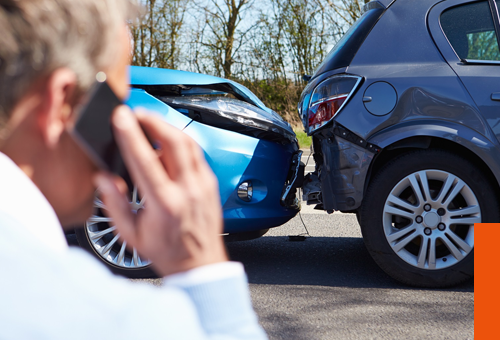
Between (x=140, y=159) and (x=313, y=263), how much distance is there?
3390 mm

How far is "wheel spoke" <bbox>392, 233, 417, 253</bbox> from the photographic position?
3.16 metres

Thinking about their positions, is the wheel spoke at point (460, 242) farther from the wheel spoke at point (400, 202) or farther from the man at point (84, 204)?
the man at point (84, 204)

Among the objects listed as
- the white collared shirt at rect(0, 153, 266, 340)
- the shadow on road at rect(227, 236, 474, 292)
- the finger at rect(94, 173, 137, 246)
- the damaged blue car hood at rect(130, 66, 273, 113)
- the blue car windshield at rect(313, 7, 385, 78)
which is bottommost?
the shadow on road at rect(227, 236, 474, 292)

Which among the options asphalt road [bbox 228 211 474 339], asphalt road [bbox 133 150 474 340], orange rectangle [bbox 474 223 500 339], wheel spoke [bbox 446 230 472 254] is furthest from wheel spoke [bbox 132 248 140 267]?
orange rectangle [bbox 474 223 500 339]

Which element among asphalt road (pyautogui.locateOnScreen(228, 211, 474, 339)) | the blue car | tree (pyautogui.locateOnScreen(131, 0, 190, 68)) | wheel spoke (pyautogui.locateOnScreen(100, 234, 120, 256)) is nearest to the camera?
asphalt road (pyautogui.locateOnScreen(228, 211, 474, 339))

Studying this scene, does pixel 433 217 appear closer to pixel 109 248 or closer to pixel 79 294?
pixel 109 248

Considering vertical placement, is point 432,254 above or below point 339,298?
above

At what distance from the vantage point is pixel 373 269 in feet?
11.9

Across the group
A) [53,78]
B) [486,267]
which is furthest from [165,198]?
[486,267]

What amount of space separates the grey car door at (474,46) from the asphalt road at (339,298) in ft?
3.54

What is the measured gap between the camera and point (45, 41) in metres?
0.49

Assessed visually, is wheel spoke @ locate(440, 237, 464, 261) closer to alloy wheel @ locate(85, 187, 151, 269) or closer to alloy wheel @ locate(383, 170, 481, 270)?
alloy wheel @ locate(383, 170, 481, 270)

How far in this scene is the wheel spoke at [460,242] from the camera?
312cm

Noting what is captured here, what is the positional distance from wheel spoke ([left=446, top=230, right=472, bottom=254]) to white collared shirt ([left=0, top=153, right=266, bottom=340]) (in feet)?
9.31
